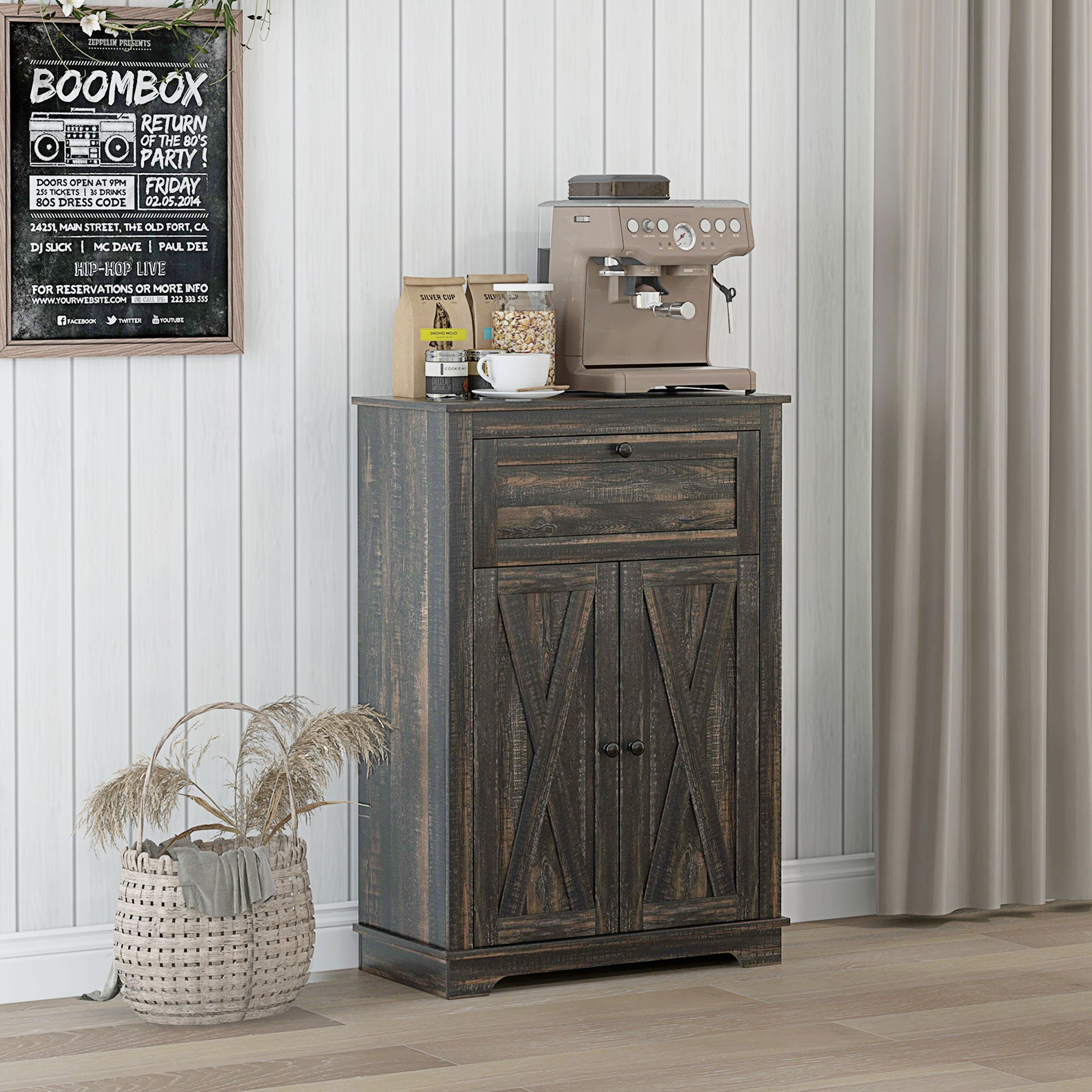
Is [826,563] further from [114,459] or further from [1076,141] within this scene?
[114,459]

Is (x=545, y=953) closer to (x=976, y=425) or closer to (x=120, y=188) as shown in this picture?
(x=976, y=425)

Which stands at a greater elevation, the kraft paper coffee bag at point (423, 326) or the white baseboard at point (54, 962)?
the kraft paper coffee bag at point (423, 326)

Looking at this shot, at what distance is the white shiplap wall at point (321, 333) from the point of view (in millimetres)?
3385

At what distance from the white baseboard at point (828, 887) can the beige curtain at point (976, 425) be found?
14 centimetres

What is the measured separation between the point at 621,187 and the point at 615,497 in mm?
584

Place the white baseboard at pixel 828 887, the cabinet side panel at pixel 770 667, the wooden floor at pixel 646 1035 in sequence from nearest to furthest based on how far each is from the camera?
the wooden floor at pixel 646 1035 → the cabinet side panel at pixel 770 667 → the white baseboard at pixel 828 887

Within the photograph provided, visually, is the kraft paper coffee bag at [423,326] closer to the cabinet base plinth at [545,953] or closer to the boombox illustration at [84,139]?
the boombox illustration at [84,139]

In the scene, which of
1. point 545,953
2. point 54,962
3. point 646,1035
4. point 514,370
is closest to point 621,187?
point 514,370

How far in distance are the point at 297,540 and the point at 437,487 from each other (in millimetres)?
413

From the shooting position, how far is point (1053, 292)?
12.9ft

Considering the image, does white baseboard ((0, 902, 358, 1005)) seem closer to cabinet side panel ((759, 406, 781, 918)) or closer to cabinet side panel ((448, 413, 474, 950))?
cabinet side panel ((448, 413, 474, 950))

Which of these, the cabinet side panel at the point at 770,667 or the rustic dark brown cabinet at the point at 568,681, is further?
the cabinet side panel at the point at 770,667

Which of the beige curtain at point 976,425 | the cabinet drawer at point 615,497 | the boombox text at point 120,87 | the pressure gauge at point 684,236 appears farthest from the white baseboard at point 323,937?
the boombox text at point 120,87

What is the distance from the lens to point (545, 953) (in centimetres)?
338
